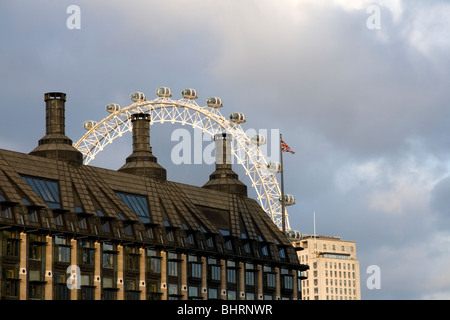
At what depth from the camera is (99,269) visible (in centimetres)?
13938

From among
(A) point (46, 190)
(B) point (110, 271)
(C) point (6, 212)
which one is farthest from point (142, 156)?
(C) point (6, 212)

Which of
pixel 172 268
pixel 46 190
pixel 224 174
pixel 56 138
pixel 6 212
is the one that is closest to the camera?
pixel 6 212

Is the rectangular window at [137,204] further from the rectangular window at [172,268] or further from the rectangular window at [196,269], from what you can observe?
the rectangular window at [196,269]

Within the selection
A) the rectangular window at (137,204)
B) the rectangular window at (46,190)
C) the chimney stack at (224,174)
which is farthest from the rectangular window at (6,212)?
the chimney stack at (224,174)

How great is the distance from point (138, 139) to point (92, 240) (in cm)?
2870

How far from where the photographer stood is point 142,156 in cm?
16238

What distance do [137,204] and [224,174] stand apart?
27739mm

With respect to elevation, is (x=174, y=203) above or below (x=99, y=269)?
above

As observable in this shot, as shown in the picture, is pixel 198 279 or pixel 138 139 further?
pixel 138 139

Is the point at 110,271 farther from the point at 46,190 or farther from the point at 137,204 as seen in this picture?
the point at 46,190

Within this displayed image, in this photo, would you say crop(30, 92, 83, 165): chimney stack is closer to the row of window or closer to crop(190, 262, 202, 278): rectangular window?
the row of window
